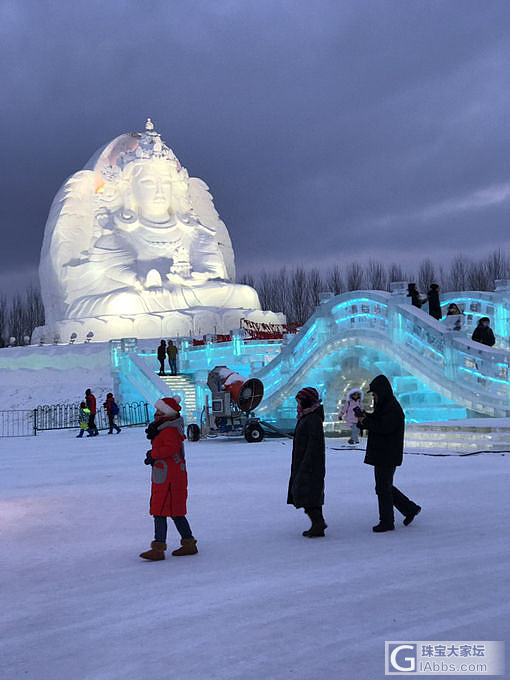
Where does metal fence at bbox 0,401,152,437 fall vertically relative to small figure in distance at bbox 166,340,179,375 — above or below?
below

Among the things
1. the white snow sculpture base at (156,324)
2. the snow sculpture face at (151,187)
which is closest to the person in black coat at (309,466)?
the white snow sculpture base at (156,324)

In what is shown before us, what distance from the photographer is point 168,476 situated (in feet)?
19.3

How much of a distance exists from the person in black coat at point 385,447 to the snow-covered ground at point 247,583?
8.2 inches

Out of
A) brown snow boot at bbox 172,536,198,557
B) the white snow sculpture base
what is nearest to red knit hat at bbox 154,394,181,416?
brown snow boot at bbox 172,536,198,557

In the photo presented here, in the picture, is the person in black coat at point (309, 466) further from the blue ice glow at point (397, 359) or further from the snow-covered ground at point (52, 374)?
the snow-covered ground at point (52, 374)

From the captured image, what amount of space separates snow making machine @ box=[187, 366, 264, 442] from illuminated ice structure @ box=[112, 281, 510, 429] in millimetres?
1986

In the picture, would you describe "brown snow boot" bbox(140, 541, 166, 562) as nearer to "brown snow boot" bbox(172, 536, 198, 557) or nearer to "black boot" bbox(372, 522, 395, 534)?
"brown snow boot" bbox(172, 536, 198, 557)

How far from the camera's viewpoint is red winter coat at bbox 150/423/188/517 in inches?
229

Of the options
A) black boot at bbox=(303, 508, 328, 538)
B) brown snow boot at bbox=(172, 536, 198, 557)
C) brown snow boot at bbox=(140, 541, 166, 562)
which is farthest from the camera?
black boot at bbox=(303, 508, 328, 538)

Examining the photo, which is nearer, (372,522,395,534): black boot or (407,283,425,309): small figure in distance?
(372,522,395,534): black boot

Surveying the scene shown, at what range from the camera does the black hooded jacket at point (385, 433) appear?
6418 mm

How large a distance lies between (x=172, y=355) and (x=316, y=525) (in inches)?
733

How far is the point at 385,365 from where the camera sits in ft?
54.0

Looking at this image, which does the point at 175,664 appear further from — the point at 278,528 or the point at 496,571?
the point at 278,528
